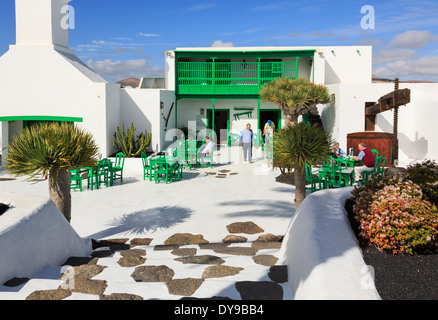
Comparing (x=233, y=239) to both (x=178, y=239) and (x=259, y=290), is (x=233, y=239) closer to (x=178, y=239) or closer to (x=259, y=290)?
(x=178, y=239)

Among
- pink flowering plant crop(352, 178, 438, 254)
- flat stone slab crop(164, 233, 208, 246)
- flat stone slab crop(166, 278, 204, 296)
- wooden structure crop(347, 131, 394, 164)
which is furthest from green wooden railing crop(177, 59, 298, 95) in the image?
flat stone slab crop(166, 278, 204, 296)

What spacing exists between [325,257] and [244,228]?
409cm

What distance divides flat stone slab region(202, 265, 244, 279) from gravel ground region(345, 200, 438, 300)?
4.77 feet

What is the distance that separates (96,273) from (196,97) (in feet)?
60.7

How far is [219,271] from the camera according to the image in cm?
456

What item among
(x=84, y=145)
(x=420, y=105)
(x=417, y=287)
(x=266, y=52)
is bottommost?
(x=417, y=287)

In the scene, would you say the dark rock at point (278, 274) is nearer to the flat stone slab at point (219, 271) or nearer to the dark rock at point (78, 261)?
the flat stone slab at point (219, 271)

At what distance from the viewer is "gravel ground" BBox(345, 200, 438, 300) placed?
331 cm

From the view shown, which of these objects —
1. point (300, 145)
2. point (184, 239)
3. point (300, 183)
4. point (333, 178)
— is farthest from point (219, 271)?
point (333, 178)

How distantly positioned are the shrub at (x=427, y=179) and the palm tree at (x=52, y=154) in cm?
529

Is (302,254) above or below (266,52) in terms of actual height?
below

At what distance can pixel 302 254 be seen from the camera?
3.91 m

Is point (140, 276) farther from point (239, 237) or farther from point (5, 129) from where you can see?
point (5, 129)
